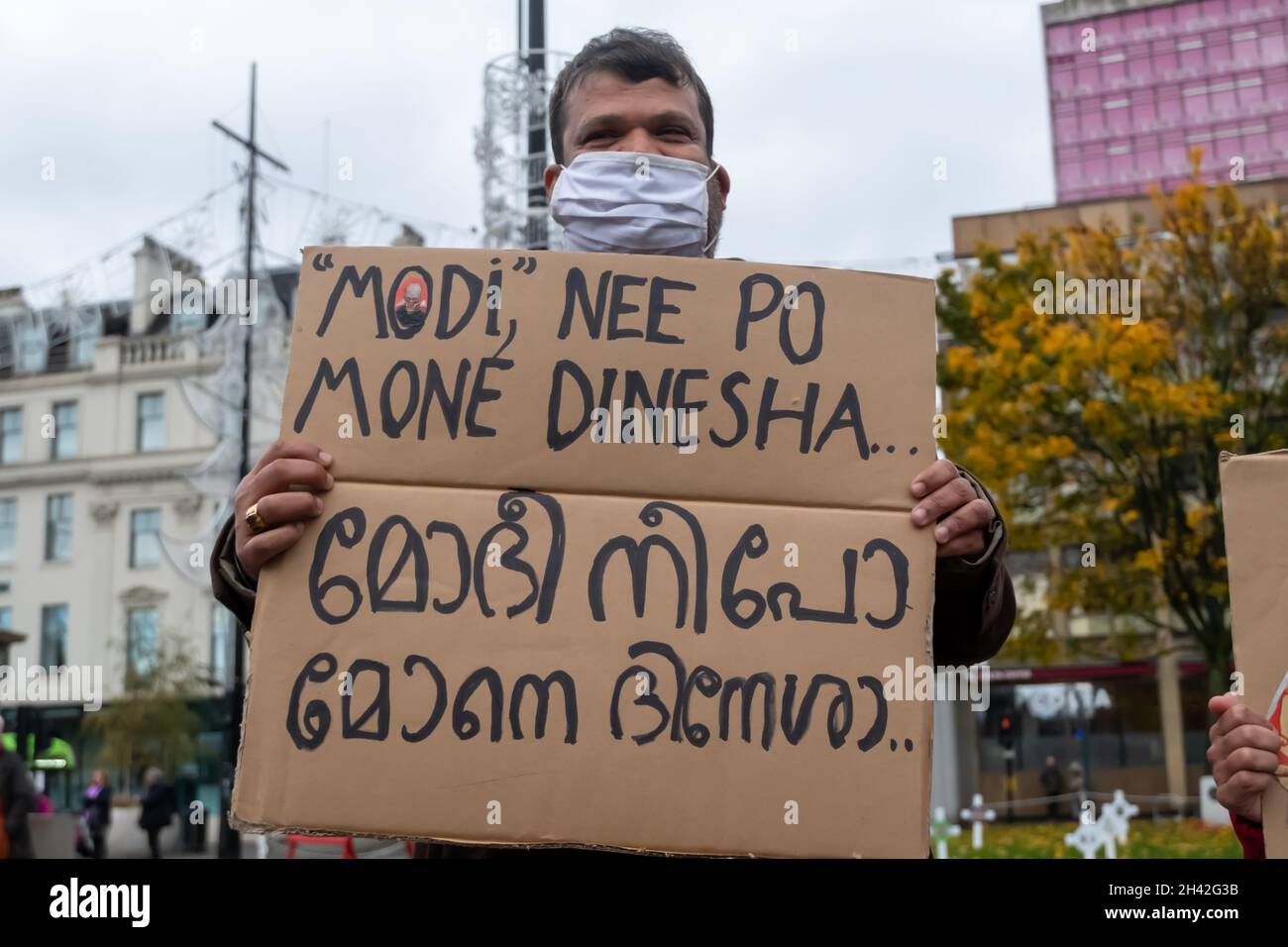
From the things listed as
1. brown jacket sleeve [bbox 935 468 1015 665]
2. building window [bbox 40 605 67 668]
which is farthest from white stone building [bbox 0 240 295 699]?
brown jacket sleeve [bbox 935 468 1015 665]

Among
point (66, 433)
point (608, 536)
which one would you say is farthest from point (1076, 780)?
point (66, 433)

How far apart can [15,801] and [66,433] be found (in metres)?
36.1

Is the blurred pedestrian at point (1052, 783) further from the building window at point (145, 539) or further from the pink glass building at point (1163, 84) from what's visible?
the pink glass building at point (1163, 84)

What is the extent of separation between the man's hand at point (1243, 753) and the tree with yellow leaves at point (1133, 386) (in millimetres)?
14446

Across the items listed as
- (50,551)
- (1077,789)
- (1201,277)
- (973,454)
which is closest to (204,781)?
(50,551)

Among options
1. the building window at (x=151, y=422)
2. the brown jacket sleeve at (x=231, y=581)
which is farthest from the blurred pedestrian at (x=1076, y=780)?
the brown jacket sleeve at (x=231, y=581)

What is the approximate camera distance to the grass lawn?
40.4 ft

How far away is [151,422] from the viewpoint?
129 ft

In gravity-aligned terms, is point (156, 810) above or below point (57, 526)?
below

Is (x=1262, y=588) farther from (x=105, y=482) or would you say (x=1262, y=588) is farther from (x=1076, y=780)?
(x=105, y=482)

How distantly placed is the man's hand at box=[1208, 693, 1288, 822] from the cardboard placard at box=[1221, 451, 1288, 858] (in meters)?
0.02

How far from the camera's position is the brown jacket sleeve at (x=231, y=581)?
224cm

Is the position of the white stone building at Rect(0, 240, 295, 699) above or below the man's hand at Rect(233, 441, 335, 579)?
above

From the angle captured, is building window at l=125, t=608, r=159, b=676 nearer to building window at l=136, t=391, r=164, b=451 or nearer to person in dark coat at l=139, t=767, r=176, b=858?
building window at l=136, t=391, r=164, b=451
